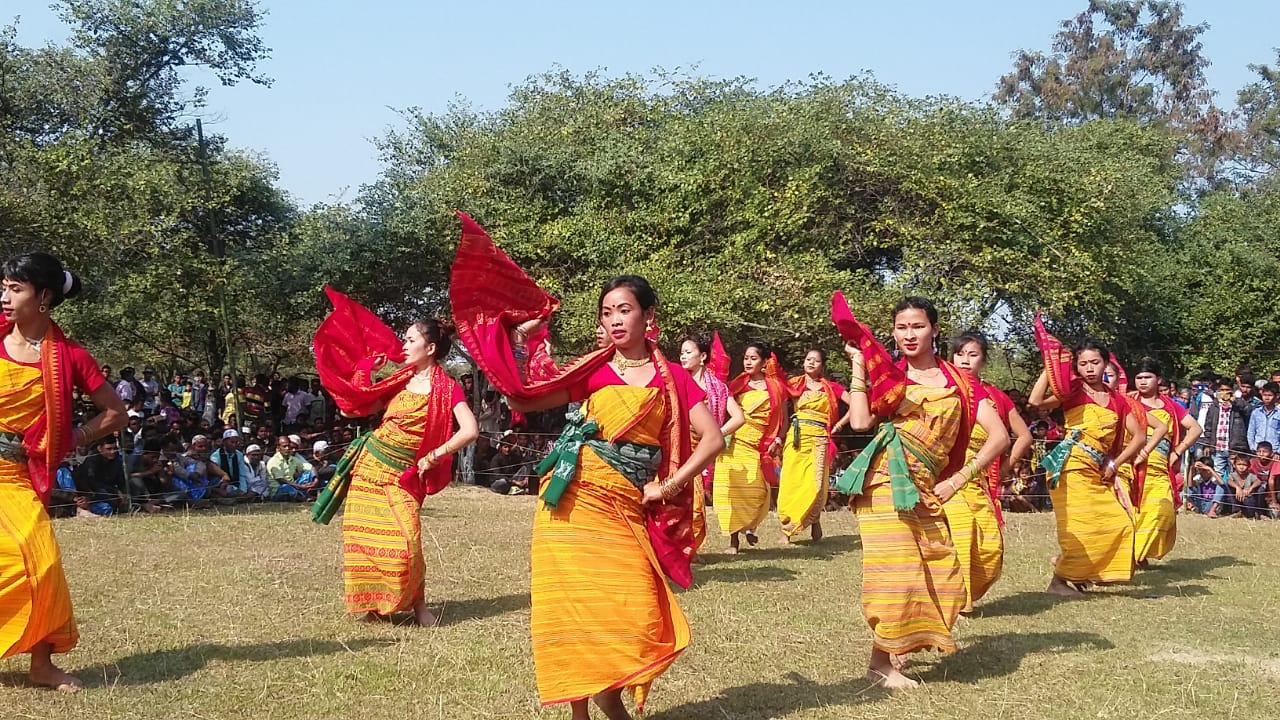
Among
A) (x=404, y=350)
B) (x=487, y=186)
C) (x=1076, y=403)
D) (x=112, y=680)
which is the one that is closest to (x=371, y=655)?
(x=112, y=680)

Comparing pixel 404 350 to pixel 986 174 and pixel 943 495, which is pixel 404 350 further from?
pixel 986 174

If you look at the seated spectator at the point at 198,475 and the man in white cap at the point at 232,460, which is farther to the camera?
the man in white cap at the point at 232,460

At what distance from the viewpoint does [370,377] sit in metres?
7.27

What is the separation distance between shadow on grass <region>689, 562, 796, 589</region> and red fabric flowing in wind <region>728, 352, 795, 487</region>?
4.93 feet

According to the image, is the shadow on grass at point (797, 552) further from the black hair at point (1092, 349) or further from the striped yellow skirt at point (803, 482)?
the black hair at point (1092, 349)

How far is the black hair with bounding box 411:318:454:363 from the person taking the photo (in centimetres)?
710

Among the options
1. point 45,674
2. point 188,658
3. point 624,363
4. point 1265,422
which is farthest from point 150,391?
point 1265,422

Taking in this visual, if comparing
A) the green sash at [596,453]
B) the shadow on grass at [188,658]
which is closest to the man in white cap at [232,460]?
the shadow on grass at [188,658]

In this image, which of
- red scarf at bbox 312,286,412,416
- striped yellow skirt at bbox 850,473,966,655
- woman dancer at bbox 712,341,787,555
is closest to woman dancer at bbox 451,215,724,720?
striped yellow skirt at bbox 850,473,966,655

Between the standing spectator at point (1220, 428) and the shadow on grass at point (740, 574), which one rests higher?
the standing spectator at point (1220, 428)

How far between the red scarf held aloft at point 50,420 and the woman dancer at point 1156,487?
24.9ft

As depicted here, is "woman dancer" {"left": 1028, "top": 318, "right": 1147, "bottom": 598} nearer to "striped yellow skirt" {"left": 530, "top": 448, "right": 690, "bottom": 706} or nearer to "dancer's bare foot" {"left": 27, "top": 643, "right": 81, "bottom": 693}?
"striped yellow skirt" {"left": 530, "top": 448, "right": 690, "bottom": 706}

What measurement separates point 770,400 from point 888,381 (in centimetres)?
535

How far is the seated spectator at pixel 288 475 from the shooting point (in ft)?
45.8
